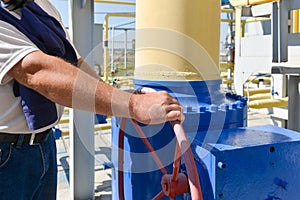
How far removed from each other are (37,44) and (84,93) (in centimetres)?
27

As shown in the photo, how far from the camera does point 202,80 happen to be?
113cm

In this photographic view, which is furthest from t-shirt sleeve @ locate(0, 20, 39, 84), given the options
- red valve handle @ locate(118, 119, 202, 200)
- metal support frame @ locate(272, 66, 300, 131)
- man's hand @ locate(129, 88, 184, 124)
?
metal support frame @ locate(272, 66, 300, 131)

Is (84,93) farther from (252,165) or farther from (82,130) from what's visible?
(82,130)

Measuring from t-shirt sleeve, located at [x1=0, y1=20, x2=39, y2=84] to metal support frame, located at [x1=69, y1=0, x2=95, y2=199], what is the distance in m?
0.98

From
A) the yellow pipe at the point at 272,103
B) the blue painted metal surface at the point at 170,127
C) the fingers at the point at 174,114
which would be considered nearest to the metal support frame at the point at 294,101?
the yellow pipe at the point at 272,103

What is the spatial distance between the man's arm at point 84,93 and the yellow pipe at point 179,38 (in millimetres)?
408

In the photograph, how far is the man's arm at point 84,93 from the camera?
694 millimetres

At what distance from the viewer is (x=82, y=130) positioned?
1849 mm

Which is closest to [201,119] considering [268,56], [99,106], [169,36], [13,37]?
[169,36]

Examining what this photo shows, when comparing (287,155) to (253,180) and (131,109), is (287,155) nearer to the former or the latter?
(253,180)

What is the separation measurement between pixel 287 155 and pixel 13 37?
727mm

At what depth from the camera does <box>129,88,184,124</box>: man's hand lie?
2.31 feet

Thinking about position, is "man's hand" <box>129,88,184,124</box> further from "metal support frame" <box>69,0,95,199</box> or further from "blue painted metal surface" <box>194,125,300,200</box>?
"metal support frame" <box>69,0,95,199</box>

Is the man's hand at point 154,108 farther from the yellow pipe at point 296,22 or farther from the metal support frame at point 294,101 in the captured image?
the yellow pipe at point 296,22
